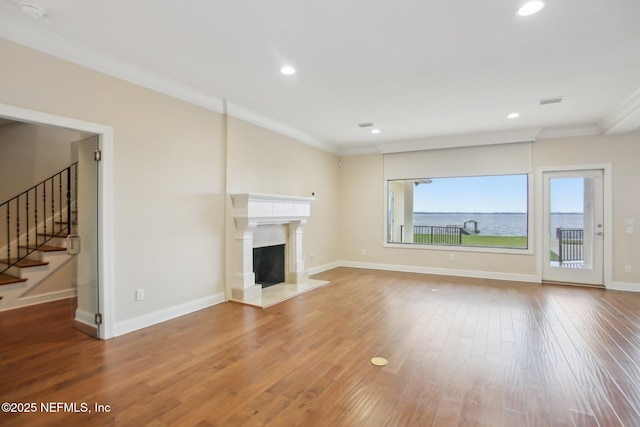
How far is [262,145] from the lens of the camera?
520cm

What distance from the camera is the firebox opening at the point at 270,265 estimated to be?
5547 mm

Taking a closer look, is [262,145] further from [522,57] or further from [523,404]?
[523,404]

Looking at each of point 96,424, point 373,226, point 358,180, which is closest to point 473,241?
point 373,226

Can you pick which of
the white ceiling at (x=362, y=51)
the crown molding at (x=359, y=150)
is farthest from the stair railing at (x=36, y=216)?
the crown molding at (x=359, y=150)

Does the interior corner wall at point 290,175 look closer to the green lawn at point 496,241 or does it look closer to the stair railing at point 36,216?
the stair railing at point 36,216

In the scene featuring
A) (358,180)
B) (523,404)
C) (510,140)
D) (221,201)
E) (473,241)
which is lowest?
(523,404)

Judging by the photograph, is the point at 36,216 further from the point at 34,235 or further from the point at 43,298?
the point at 43,298

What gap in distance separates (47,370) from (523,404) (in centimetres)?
364

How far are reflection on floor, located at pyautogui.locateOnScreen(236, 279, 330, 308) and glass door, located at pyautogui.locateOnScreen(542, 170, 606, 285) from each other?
4.27m

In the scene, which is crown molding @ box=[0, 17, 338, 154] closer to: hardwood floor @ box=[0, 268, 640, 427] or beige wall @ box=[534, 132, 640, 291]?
hardwood floor @ box=[0, 268, 640, 427]

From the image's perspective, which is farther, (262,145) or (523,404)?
(262,145)

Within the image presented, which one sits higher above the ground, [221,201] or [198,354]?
[221,201]

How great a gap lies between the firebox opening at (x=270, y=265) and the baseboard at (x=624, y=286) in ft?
18.7

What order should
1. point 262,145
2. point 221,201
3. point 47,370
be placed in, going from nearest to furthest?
point 47,370, point 221,201, point 262,145
